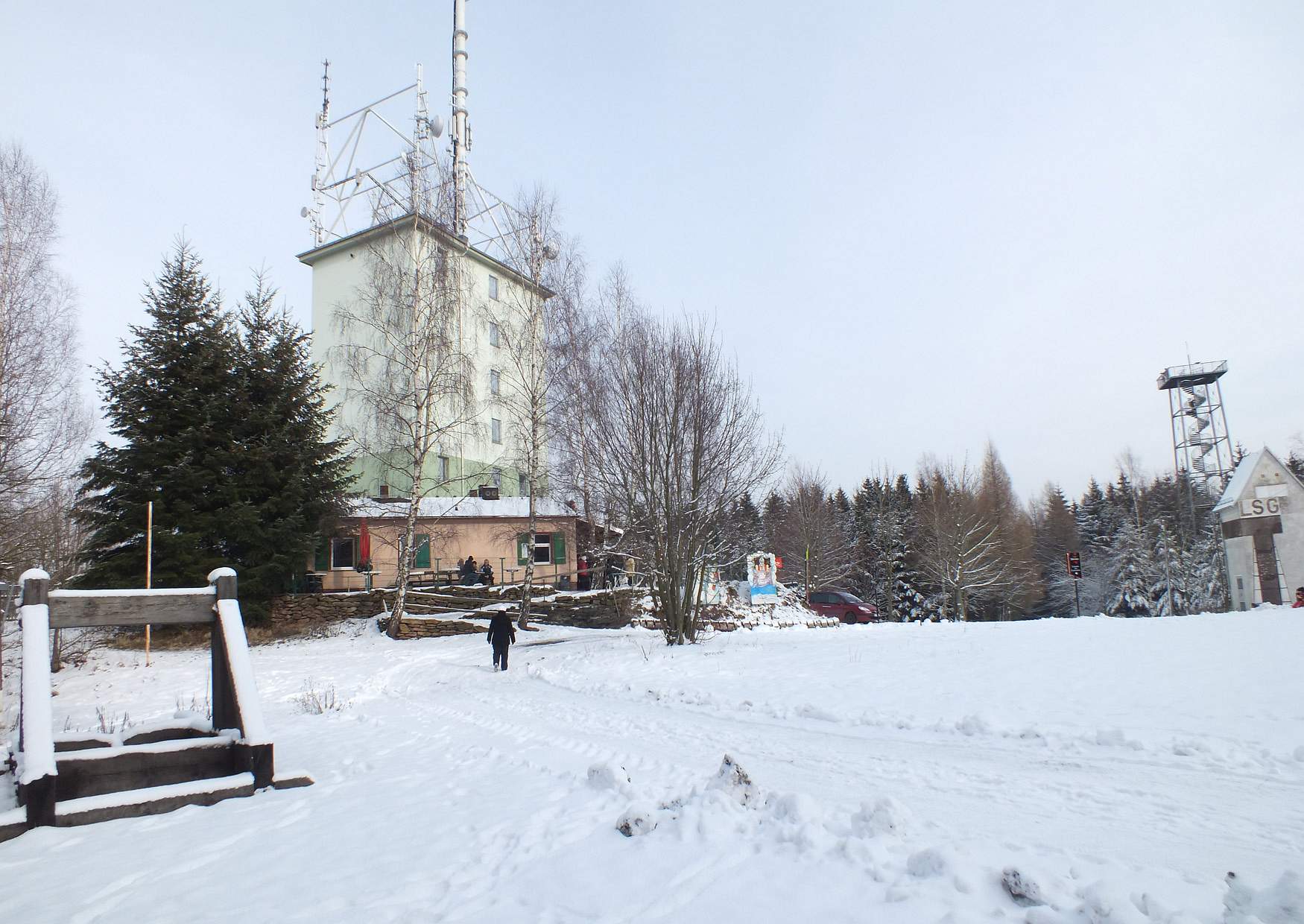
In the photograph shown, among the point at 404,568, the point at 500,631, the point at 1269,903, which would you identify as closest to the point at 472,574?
the point at 404,568

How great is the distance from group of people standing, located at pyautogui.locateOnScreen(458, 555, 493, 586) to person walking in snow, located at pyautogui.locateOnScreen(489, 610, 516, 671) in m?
10.0

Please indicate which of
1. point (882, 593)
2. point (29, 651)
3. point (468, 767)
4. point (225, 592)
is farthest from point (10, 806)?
point (882, 593)

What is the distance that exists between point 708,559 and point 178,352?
15954 mm

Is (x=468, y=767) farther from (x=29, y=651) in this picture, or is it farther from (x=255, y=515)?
(x=255, y=515)

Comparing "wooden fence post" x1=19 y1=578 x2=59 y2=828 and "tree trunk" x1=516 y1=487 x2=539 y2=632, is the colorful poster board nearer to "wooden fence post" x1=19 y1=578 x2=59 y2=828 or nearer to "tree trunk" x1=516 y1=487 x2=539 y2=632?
"tree trunk" x1=516 y1=487 x2=539 y2=632

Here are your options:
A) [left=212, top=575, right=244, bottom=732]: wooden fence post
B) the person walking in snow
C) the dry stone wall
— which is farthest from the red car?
[left=212, top=575, right=244, bottom=732]: wooden fence post

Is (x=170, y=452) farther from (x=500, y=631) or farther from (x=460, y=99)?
(x=460, y=99)

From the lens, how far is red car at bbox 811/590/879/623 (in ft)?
104

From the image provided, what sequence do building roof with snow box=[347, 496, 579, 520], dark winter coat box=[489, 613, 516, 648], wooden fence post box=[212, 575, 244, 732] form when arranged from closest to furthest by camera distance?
1. wooden fence post box=[212, 575, 244, 732]
2. dark winter coat box=[489, 613, 516, 648]
3. building roof with snow box=[347, 496, 579, 520]

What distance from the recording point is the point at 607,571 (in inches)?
1005

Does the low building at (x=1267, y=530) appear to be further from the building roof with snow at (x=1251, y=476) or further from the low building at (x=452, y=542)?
the low building at (x=452, y=542)

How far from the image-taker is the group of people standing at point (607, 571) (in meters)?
23.5

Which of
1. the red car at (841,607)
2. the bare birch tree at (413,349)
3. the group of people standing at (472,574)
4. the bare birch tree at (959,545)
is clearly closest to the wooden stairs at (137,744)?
the bare birch tree at (413,349)

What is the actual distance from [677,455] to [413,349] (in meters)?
9.80
